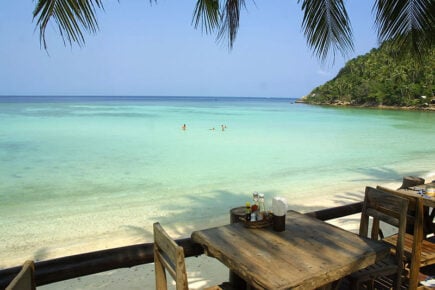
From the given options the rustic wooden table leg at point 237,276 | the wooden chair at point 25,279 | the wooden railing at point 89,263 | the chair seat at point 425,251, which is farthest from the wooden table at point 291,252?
the wooden chair at point 25,279

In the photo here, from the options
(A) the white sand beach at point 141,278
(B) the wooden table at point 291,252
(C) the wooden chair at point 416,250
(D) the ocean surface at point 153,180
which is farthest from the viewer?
(D) the ocean surface at point 153,180

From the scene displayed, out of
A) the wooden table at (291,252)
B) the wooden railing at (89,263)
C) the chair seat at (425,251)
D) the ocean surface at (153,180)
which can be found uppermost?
the wooden table at (291,252)

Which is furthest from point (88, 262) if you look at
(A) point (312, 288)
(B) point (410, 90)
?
(B) point (410, 90)

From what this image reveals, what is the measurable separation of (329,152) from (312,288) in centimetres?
1241

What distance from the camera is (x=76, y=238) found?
198 inches

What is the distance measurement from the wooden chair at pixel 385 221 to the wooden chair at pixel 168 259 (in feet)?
4.07

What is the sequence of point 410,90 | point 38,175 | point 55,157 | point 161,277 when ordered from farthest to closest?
point 410,90 → point 55,157 → point 38,175 → point 161,277

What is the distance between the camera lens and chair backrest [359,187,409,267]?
7.60 ft

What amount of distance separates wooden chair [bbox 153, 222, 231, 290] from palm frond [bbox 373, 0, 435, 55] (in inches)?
108

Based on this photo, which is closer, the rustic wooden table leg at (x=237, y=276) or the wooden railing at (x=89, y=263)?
the wooden railing at (x=89, y=263)

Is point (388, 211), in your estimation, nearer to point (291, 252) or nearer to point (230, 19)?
point (291, 252)

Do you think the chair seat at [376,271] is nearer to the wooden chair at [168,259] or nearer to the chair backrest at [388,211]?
the chair backrest at [388,211]

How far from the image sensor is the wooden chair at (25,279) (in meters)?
1.26

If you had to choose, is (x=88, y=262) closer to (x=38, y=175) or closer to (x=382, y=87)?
(x=38, y=175)
